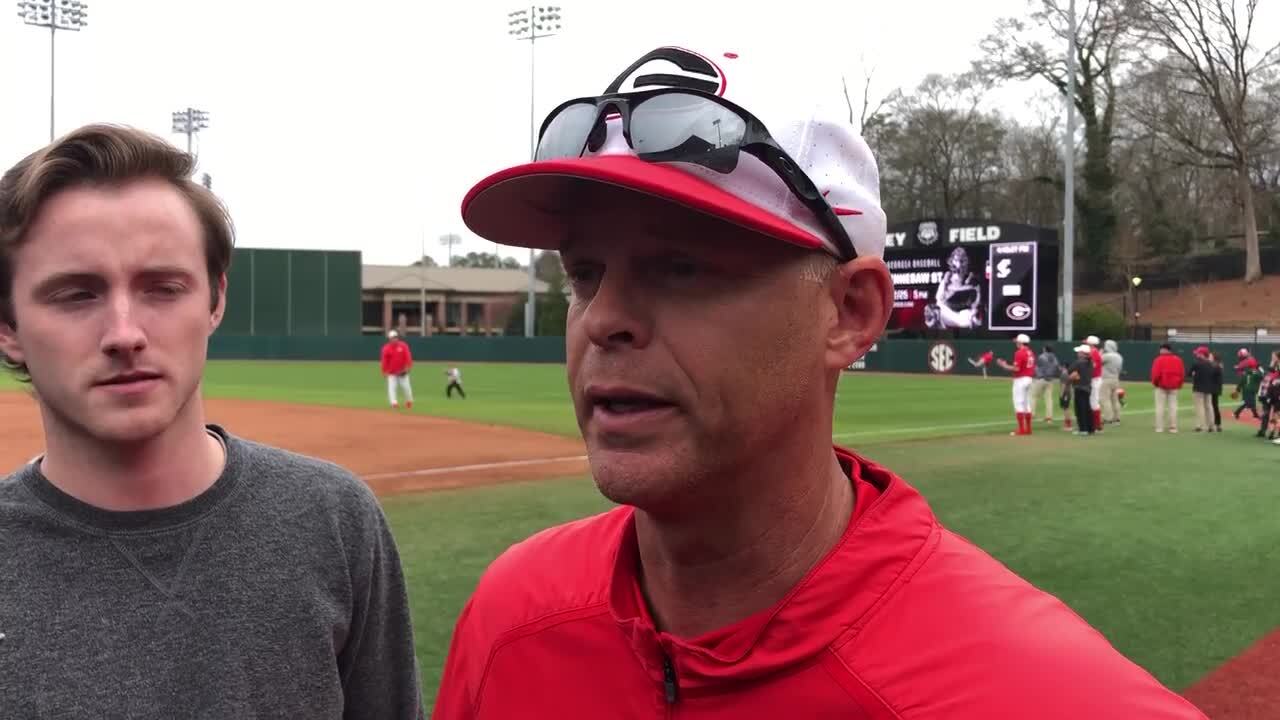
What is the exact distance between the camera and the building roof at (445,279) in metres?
81.9

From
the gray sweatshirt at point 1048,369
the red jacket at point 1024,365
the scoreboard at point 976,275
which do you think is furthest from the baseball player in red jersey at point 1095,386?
the scoreboard at point 976,275

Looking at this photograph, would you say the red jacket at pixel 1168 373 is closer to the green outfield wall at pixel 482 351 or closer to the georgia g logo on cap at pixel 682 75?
the georgia g logo on cap at pixel 682 75

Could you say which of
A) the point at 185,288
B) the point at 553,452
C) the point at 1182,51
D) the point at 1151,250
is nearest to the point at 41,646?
the point at 185,288

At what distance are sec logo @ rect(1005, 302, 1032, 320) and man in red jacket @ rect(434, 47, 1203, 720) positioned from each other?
34.6 m

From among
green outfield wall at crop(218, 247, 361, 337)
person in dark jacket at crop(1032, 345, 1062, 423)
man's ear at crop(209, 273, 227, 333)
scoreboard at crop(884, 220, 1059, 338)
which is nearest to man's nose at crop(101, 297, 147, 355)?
man's ear at crop(209, 273, 227, 333)

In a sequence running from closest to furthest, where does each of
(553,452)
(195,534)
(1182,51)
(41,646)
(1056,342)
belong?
1. (41,646)
2. (195,534)
3. (553,452)
4. (1056,342)
5. (1182,51)

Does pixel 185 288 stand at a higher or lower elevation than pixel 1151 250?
lower

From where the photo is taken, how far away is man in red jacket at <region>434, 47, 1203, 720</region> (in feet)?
4.65

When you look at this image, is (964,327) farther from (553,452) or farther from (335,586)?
(335,586)

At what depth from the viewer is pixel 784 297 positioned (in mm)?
1481

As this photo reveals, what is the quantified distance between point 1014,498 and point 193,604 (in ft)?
33.0

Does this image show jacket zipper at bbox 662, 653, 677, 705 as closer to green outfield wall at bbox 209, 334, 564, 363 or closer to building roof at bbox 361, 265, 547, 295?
green outfield wall at bbox 209, 334, 564, 363

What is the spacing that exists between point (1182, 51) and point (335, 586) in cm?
5622

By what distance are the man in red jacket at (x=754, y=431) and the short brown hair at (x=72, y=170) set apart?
96 cm
